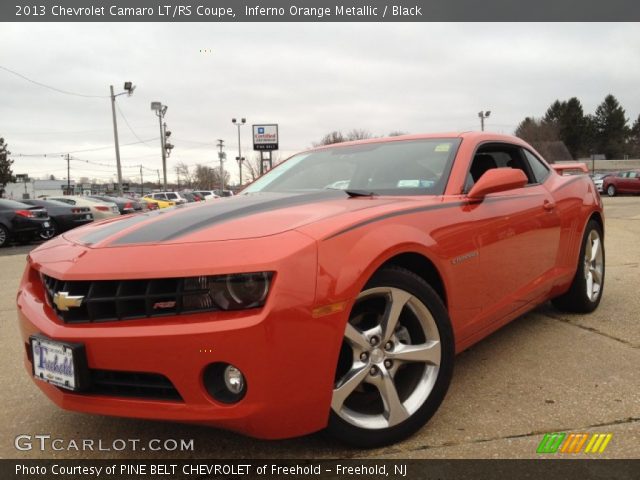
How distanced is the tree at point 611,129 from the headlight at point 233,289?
108656 mm

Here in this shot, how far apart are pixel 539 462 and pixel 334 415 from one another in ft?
2.71

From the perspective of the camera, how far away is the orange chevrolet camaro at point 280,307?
1.74m

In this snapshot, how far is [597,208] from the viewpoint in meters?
4.23

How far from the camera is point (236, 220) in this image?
2.18 metres

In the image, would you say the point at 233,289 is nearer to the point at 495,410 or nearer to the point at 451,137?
the point at 495,410

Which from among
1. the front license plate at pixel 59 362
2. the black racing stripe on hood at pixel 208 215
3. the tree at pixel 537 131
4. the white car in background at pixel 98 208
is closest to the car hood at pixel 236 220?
the black racing stripe on hood at pixel 208 215

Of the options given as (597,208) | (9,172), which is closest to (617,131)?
(9,172)

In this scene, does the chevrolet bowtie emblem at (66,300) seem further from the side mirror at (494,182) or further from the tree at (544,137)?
the tree at (544,137)

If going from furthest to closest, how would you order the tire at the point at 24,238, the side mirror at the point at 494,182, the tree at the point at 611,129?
1. the tree at the point at 611,129
2. the tire at the point at 24,238
3. the side mirror at the point at 494,182

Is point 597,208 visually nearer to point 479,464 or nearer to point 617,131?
point 479,464

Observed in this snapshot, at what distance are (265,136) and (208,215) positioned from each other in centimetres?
2284

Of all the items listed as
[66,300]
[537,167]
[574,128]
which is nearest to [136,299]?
[66,300]

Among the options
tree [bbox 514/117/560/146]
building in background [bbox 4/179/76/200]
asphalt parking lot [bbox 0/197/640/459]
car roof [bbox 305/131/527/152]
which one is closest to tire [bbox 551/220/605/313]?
asphalt parking lot [bbox 0/197/640/459]

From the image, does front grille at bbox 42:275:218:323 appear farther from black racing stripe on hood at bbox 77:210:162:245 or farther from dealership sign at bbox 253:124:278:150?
dealership sign at bbox 253:124:278:150
